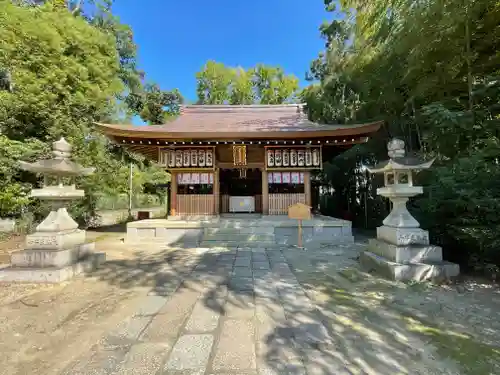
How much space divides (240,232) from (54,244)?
456 centimetres

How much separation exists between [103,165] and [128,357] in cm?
1125

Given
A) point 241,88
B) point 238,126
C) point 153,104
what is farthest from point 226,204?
point 241,88

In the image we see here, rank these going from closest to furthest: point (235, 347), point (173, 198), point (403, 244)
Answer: point (235, 347)
point (403, 244)
point (173, 198)

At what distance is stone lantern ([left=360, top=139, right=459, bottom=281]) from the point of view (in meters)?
3.98


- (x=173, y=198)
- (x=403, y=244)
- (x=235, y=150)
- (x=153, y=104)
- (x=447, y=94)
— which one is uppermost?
(x=153, y=104)

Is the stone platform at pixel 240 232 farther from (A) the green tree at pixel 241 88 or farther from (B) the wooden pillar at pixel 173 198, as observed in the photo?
(A) the green tree at pixel 241 88

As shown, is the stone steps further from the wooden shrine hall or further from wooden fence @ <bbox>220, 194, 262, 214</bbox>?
wooden fence @ <bbox>220, 194, 262, 214</bbox>

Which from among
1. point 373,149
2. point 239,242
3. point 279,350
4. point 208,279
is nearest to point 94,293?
point 208,279

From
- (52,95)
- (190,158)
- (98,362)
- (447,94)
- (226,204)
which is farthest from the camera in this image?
(226,204)

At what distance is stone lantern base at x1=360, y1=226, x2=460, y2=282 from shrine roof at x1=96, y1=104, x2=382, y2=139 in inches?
168

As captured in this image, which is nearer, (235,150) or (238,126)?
(235,150)

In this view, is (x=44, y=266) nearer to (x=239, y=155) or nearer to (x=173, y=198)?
(x=173, y=198)

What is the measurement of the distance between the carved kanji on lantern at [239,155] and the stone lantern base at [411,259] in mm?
5367

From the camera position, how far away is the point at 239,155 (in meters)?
8.83
